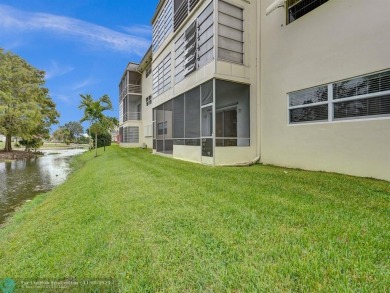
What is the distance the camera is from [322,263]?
232cm

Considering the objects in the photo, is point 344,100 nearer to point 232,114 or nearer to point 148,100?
point 232,114

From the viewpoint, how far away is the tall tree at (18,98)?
78.3ft

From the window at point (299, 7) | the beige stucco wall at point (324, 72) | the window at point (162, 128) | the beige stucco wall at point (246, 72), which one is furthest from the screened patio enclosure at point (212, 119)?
the window at point (162, 128)

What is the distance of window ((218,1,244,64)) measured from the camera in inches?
377

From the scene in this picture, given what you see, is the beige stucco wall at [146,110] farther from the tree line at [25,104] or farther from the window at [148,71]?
the tree line at [25,104]

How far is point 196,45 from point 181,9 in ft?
12.3

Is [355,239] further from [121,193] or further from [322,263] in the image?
[121,193]

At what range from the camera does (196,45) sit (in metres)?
11.1

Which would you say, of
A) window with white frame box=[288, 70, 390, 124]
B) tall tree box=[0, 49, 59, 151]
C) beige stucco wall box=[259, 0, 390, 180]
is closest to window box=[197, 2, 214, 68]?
beige stucco wall box=[259, 0, 390, 180]

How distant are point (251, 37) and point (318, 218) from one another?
9095mm

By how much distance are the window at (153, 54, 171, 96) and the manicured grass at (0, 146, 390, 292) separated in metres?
11.5

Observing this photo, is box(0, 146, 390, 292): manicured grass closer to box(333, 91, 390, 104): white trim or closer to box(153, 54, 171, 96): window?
box(333, 91, 390, 104): white trim

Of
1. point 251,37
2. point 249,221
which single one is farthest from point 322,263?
point 251,37

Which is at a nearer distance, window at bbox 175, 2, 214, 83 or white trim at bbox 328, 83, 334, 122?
white trim at bbox 328, 83, 334, 122
